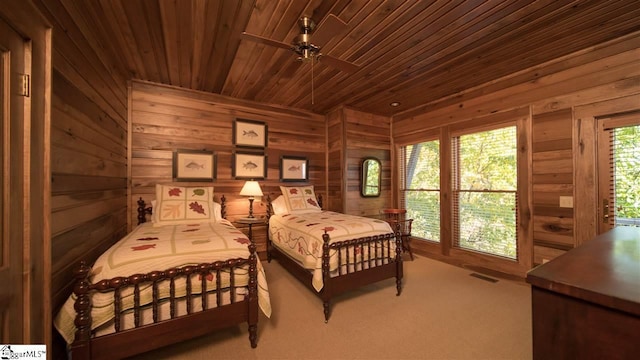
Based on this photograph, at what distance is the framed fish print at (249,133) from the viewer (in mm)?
3725

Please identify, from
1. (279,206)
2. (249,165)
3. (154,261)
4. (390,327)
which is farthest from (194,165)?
(390,327)

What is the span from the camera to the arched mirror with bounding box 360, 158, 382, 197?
4219 millimetres

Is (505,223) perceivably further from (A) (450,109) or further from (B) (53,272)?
(B) (53,272)

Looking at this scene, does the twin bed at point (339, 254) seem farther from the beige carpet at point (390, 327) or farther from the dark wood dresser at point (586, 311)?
the dark wood dresser at point (586, 311)

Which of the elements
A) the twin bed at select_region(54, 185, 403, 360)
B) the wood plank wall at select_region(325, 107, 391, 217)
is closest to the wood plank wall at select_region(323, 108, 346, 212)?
the wood plank wall at select_region(325, 107, 391, 217)

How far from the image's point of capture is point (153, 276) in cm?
146

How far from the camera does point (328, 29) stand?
67.1 inches

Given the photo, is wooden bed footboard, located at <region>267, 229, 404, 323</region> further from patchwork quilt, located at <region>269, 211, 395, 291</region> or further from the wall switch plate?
the wall switch plate

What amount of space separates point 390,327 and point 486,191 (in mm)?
2328

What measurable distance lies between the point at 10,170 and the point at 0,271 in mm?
423

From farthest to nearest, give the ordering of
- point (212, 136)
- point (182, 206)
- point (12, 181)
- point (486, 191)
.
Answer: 1. point (212, 136)
2. point (486, 191)
3. point (182, 206)
4. point (12, 181)

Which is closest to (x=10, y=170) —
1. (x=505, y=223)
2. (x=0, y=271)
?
(x=0, y=271)

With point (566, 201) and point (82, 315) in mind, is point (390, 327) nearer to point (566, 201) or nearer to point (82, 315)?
point (82, 315)

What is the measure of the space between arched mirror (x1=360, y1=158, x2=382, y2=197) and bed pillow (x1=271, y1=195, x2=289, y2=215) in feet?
4.60
